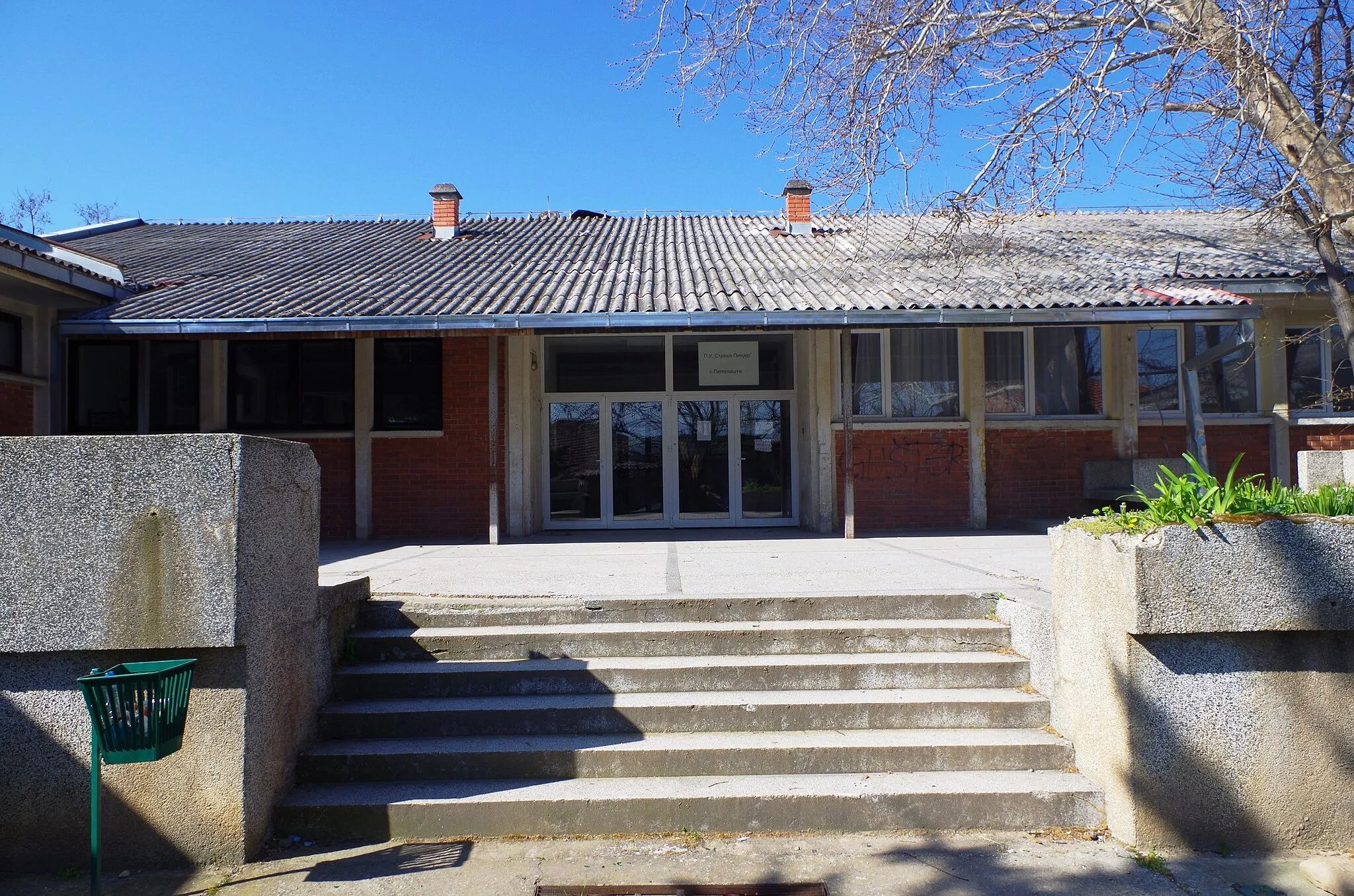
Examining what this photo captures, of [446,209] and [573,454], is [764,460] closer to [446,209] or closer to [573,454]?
[573,454]

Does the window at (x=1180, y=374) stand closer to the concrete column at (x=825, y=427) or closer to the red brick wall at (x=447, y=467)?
the concrete column at (x=825, y=427)

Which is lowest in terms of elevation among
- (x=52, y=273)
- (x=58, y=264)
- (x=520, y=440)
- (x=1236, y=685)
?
(x=1236, y=685)

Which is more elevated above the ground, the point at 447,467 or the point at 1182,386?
the point at 1182,386

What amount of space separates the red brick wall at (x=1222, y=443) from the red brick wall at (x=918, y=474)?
2.53 m

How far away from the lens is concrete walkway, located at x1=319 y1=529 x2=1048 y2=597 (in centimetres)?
543

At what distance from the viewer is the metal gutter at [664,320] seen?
859 cm

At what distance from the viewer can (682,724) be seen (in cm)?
410

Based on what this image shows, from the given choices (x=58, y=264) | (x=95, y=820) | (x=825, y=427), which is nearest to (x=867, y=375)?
(x=825, y=427)

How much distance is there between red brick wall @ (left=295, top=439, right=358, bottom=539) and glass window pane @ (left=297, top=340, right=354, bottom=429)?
0.27m

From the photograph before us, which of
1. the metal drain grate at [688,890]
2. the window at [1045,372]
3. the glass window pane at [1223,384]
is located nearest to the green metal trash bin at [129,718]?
the metal drain grate at [688,890]

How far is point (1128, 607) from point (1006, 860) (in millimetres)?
1163

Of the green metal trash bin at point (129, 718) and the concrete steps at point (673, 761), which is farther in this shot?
the concrete steps at point (673, 761)

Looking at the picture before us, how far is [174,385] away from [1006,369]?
35.5 feet

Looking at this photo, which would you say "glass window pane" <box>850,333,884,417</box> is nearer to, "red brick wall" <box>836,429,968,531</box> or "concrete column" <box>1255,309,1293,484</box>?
"red brick wall" <box>836,429,968,531</box>
